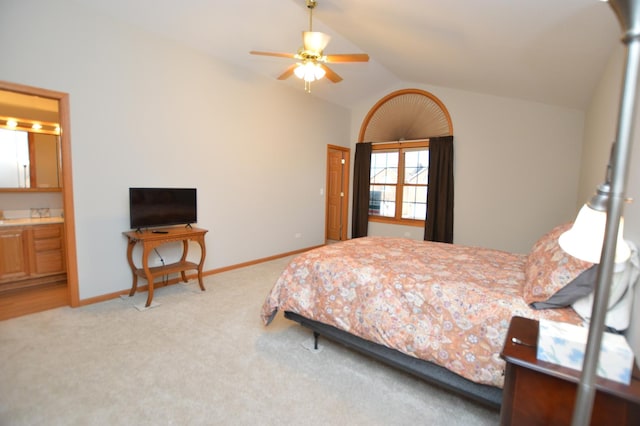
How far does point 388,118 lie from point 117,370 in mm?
5586

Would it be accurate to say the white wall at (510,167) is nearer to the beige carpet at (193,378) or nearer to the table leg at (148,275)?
the beige carpet at (193,378)

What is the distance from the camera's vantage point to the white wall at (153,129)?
9.39ft

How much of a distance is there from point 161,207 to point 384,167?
13.7ft

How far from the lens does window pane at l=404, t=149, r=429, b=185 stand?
559 centimetres

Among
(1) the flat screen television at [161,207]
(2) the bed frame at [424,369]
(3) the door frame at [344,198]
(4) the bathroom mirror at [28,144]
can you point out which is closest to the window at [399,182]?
(3) the door frame at [344,198]

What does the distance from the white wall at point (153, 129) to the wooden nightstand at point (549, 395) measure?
374 cm

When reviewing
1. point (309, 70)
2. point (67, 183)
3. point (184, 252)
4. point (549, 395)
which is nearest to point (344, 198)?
point (184, 252)

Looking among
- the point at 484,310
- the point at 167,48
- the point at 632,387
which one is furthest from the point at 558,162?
the point at 167,48

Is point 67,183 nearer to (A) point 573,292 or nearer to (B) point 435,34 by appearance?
(B) point 435,34

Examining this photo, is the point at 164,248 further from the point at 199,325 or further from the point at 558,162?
the point at 558,162

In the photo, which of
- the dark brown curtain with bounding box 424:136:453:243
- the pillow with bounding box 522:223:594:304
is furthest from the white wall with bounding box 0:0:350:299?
the pillow with bounding box 522:223:594:304

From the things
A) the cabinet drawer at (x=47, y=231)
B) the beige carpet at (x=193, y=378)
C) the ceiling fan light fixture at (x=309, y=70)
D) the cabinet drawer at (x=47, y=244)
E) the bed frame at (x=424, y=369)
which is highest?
the ceiling fan light fixture at (x=309, y=70)

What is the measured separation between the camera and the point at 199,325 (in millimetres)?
2830

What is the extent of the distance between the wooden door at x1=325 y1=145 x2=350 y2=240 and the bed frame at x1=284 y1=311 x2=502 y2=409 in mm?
4192
